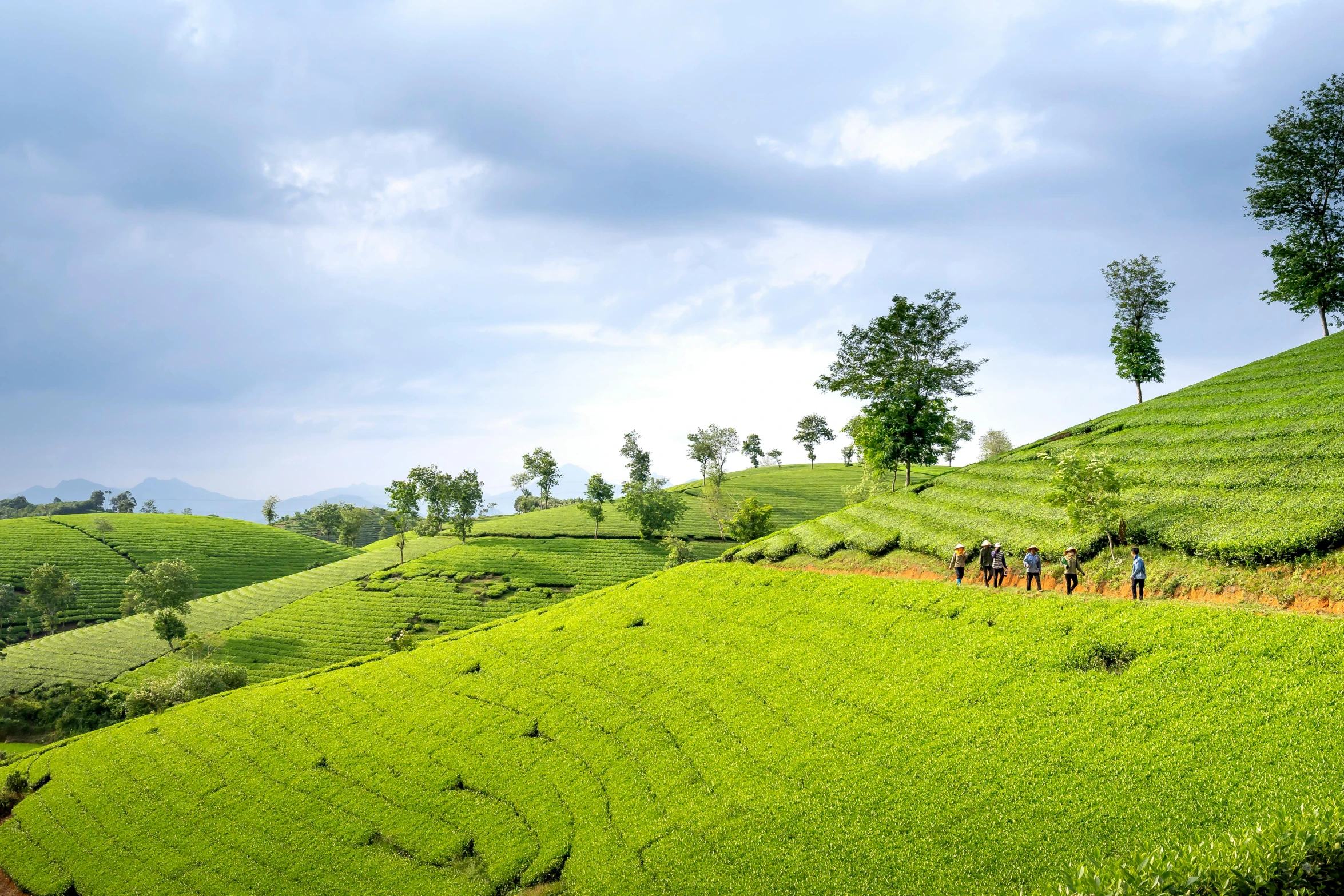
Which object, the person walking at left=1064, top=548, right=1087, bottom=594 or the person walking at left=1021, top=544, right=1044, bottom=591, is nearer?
the person walking at left=1064, top=548, right=1087, bottom=594

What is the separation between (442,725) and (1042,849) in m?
30.1

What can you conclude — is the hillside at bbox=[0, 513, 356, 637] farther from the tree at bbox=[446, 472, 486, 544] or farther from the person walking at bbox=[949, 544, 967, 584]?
the person walking at bbox=[949, 544, 967, 584]

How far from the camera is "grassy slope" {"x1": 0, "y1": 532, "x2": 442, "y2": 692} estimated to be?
7419cm

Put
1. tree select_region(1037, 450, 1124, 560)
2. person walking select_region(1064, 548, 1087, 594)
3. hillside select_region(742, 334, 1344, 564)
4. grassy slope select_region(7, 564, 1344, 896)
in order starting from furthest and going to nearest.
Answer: tree select_region(1037, 450, 1124, 560)
person walking select_region(1064, 548, 1087, 594)
hillside select_region(742, 334, 1344, 564)
grassy slope select_region(7, 564, 1344, 896)

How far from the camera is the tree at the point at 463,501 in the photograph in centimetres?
11975

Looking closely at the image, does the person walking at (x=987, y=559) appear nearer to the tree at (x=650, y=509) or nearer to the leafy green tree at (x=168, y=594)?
the tree at (x=650, y=509)

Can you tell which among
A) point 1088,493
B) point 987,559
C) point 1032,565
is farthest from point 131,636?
point 1088,493

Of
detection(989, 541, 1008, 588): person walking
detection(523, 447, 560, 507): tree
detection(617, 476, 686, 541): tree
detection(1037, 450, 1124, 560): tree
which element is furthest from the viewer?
detection(523, 447, 560, 507): tree

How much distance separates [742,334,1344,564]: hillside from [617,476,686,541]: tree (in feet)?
196

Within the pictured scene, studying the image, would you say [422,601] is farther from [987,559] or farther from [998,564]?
[998,564]

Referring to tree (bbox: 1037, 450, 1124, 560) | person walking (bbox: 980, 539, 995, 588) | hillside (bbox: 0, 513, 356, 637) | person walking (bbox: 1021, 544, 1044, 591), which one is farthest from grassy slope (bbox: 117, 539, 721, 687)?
tree (bbox: 1037, 450, 1124, 560)

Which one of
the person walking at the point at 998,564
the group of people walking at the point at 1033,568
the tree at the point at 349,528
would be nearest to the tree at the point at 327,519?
the tree at the point at 349,528

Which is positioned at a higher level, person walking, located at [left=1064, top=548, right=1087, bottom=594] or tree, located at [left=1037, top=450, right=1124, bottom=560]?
tree, located at [left=1037, top=450, right=1124, bottom=560]

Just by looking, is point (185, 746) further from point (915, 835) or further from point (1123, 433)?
point (1123, 433)
